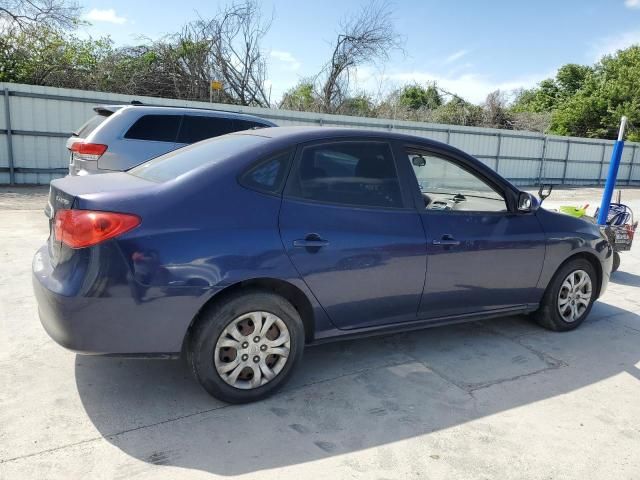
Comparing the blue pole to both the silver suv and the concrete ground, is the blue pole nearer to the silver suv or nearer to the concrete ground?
the concrete ground

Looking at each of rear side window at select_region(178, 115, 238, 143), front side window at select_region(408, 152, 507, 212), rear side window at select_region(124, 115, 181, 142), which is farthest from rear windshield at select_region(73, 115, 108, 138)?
front side window at select_region(408, 152, 507, 212)

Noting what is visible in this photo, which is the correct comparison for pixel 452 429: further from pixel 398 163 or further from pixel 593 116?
pixel 593 116

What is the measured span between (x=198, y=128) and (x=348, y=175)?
4.86 meters

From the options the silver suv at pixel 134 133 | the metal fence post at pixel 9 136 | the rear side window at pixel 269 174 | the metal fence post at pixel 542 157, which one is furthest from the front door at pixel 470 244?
the metal fence post at pixel 542 157

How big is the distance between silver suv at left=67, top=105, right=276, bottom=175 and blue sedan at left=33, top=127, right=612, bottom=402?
12.3 feet

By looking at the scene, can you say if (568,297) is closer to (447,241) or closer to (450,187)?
(450,187)

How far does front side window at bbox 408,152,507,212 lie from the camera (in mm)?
3805

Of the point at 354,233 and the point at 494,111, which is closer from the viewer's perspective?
the point at 354,233

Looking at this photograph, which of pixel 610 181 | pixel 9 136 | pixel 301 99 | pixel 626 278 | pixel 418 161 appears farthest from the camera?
pixel 301 99

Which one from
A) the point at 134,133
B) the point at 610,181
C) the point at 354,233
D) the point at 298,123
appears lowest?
the point at 354,233

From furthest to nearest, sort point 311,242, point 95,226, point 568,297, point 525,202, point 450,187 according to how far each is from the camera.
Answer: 1. point 568,297
2. point 450,187
3. point 525,202
4. point 311,242
5. point 95,226

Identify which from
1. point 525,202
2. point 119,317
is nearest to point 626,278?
point 525,202

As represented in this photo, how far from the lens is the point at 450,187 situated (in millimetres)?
4316

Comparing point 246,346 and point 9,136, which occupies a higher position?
point 9,136
